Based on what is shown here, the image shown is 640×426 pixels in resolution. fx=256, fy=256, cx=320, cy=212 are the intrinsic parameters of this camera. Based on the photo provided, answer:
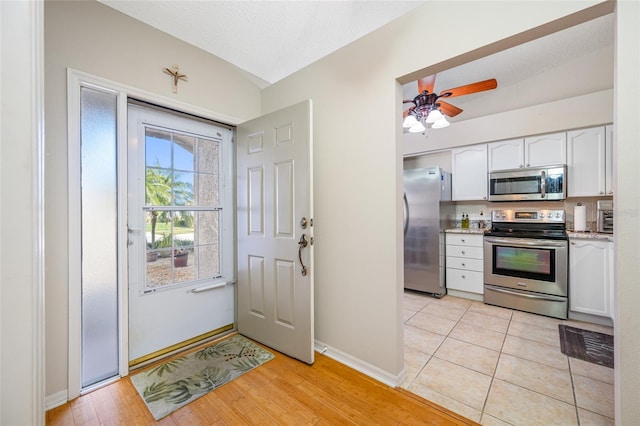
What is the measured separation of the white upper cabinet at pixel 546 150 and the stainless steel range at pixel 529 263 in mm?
658

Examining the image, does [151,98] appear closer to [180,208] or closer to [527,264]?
[180,208]

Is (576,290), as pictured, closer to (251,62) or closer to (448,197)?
(448,197)

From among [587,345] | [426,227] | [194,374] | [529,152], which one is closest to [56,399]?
[194,374]

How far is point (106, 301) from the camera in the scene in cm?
182

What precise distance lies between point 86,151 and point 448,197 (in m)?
4.12

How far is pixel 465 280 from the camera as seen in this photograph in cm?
353

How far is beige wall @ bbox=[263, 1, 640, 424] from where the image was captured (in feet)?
5.16

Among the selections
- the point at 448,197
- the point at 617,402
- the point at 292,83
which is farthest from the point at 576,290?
the point at 292,83

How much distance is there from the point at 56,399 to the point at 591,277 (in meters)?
4.70

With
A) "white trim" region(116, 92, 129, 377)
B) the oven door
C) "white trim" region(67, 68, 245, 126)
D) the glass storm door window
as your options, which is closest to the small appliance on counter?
the oven door

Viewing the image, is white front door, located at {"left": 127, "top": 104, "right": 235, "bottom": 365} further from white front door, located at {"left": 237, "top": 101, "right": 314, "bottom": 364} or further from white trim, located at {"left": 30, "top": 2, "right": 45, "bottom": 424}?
white trim, located at {"left": 30, "top": 2, "right": 45, "bottom": 424}

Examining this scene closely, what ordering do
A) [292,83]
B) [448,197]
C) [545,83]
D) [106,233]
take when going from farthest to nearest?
1. [448,197]
2. [545,83]
3. [292,83]
4. [106,233]

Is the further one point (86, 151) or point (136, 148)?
point (136, 148)

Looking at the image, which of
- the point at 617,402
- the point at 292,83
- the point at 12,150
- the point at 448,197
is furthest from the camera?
the point at 448,197
